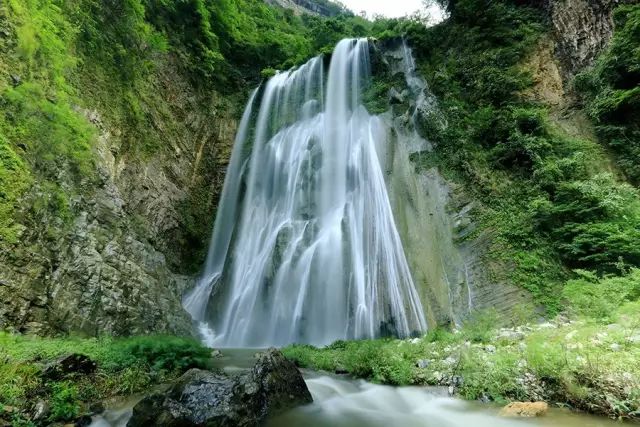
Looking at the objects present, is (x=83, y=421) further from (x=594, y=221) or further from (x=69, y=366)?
(x=594, y=221)

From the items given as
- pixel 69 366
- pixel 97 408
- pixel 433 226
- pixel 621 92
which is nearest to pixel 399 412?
pixel 97 408

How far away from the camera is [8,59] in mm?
8414

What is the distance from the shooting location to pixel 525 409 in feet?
15.4

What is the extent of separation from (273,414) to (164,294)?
23.6 feet

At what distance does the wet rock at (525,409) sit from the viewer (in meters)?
4.64

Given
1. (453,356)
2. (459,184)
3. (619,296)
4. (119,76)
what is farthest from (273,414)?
(119,76)

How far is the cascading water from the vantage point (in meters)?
11.6

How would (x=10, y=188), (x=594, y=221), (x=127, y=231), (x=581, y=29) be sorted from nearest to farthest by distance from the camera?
(x=10, y=188) → (x=594, y=221) → (x=127, y=231) → (x=581, y=29)

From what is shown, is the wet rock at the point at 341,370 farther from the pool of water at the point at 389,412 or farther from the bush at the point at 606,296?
the bush at the point at 606,296

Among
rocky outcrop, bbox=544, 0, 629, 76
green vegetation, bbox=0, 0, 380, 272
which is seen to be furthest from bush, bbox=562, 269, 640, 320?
green vegetation, bbox=0, 0, 380, 272

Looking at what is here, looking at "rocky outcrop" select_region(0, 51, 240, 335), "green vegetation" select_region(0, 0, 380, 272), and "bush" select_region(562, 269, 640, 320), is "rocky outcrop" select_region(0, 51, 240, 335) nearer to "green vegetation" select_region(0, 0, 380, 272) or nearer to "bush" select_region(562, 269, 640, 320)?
"green vegetation" select_region(0, 0, 380, 272)

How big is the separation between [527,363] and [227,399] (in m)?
4.34

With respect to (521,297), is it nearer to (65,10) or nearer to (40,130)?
(40,130)

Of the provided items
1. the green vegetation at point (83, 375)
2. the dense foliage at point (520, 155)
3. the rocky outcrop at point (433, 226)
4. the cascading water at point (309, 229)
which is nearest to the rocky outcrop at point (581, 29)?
the dense foliage at point (520, 155)
